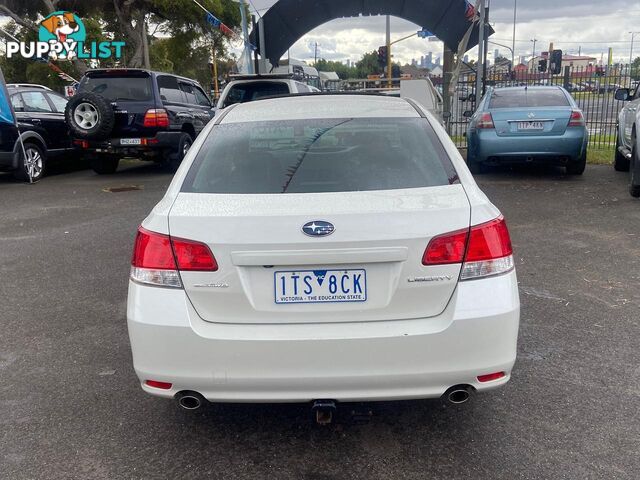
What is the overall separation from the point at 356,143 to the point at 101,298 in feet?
9.33

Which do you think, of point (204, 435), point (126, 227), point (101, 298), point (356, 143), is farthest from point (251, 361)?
point (126, 227)

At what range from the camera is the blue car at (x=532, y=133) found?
922 centimetres

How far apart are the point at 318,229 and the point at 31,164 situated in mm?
10471

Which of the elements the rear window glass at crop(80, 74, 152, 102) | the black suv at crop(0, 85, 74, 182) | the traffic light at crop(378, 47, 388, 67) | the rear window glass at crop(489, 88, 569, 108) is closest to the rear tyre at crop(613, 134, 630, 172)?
the rear window glass at crop(489, 88, 569, 108)

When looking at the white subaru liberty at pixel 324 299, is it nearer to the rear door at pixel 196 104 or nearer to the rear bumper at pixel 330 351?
the rear bumper at pixel 330 351

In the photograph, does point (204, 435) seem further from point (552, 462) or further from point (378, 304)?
point (552, 462)

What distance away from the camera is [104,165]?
12469mm

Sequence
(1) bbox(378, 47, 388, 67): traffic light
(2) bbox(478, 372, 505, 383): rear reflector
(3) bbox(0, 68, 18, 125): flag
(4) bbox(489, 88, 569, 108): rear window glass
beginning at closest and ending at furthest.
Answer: (2) bbox(478, 372, 505, 383): rear reflector → (4) bbox(489, 88, 569, 108): rear window glass → (3) bbox(0, 68, 18, 125): flag → (1) bbox(378, 47, 388, 67): traffic light

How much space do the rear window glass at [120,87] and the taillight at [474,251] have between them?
9.67 m

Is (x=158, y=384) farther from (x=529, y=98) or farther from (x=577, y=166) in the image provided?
(x=577, y=166)

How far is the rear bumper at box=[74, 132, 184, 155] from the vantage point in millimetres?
11055

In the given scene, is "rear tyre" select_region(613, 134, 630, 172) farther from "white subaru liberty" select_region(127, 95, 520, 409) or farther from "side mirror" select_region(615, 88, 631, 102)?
"white subaru liberty" select_region(127, 95, 520, 409)

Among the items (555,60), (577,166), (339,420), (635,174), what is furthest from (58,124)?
(555,60)

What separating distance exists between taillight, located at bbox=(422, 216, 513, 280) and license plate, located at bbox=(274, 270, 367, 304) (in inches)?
11.6
